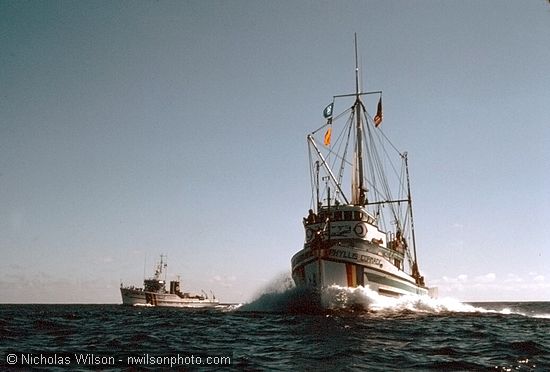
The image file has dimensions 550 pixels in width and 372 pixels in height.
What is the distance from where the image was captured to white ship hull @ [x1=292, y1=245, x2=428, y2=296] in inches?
1173

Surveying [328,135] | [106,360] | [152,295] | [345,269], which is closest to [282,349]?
[106,360]

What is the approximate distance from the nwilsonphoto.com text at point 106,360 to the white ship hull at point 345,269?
1977 centimetres

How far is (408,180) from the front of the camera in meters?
→ 48.1

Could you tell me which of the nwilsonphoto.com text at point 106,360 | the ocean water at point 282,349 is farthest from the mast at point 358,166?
the nwilsonphoto.com text at point 106,360

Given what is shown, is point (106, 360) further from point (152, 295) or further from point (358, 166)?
point (152, 295)

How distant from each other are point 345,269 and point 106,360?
863 inches

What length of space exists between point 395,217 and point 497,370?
37583 millimetres

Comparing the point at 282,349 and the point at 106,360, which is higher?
the point at 106,360

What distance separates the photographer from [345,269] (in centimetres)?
2986

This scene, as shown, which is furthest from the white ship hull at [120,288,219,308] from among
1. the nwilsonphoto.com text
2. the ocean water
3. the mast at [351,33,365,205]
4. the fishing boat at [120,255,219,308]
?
the nwilsonphoto.com text

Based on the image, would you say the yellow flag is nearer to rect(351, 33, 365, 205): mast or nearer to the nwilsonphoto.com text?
rect(351, 33, 365, 205): mast

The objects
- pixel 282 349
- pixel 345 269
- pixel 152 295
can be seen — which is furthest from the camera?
pixel 152 295

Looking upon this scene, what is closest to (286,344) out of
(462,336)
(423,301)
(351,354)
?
(351,354)

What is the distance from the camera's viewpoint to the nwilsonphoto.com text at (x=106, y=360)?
32.5ft
